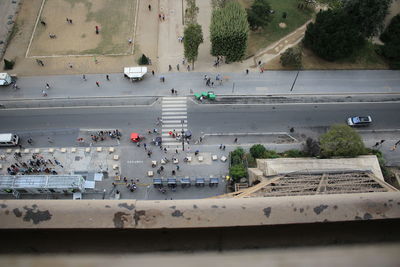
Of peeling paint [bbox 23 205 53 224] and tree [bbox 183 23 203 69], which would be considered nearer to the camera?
peeling paint [bbox 23 205 53 224]

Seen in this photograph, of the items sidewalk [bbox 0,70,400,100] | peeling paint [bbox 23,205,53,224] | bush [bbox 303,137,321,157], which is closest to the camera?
peeling paint [bbox 23,205,53,224]

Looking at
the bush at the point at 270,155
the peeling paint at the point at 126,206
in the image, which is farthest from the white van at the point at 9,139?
the peeling paint at the point at 126,206

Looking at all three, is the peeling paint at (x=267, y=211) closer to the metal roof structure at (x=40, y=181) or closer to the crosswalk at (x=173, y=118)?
the metal roof structure at (x=40, y=181)

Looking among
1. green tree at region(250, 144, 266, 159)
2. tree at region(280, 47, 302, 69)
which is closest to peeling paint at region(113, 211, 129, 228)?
green tree at region(250, 144, 266, 159)

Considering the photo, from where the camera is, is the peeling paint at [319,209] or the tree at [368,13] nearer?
the peeling paint at [319,209]

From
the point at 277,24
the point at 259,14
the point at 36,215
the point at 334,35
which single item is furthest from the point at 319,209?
the point at 277,24

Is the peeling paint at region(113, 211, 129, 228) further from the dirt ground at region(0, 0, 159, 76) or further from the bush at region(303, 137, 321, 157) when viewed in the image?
the dirt ground at region(0, 0, 159, 76)

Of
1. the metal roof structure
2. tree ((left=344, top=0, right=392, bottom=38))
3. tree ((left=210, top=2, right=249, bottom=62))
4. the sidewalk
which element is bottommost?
the metal roof structure
